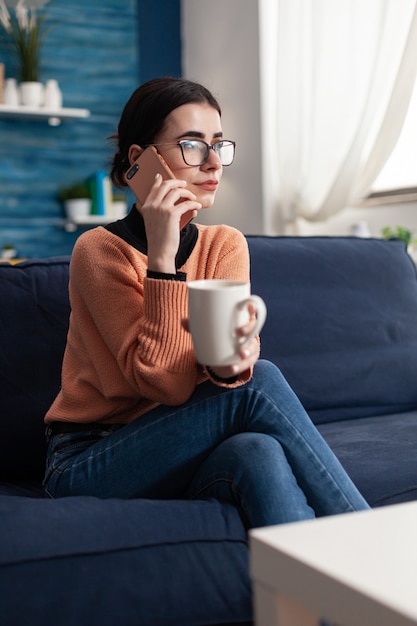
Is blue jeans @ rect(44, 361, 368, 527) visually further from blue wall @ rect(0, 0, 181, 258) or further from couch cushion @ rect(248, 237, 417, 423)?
blue wall @ rect(0, 0, 181, 258)

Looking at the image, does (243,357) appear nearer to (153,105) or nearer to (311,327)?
(153,105)

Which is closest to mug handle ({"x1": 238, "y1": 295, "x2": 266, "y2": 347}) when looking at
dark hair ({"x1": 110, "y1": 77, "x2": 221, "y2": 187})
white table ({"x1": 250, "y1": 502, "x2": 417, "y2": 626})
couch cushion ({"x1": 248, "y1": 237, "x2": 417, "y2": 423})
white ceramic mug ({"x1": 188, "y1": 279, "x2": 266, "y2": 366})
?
white ceramic mug ({"x1": 188, "y1": 279, "x2": 266, "y2": 366})

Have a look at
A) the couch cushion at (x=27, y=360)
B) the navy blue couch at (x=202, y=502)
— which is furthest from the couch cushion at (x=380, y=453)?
the couch cushion at (x=27, y=360)

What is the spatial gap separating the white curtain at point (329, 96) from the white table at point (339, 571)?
2.85m

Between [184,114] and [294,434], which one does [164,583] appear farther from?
[184,114]

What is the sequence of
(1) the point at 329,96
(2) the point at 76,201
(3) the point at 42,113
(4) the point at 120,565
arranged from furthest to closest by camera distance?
1. (2) the point at 76,201
2. (3) the point at 42,113
3. (1) the point at 329,96
4. (4) the point at 120,565

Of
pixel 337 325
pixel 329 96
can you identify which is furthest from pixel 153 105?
pixel 329 96

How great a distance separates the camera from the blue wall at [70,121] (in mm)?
4344

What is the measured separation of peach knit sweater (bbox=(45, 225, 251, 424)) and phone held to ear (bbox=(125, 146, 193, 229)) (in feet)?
0.34

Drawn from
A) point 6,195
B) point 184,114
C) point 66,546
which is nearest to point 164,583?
point 66,546

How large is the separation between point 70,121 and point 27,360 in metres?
3.05

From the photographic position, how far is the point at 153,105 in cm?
153

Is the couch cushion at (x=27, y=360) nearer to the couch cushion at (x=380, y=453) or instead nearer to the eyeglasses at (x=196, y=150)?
the eyeglasses at (x=196, y=150)

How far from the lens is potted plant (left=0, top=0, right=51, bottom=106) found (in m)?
4.20
